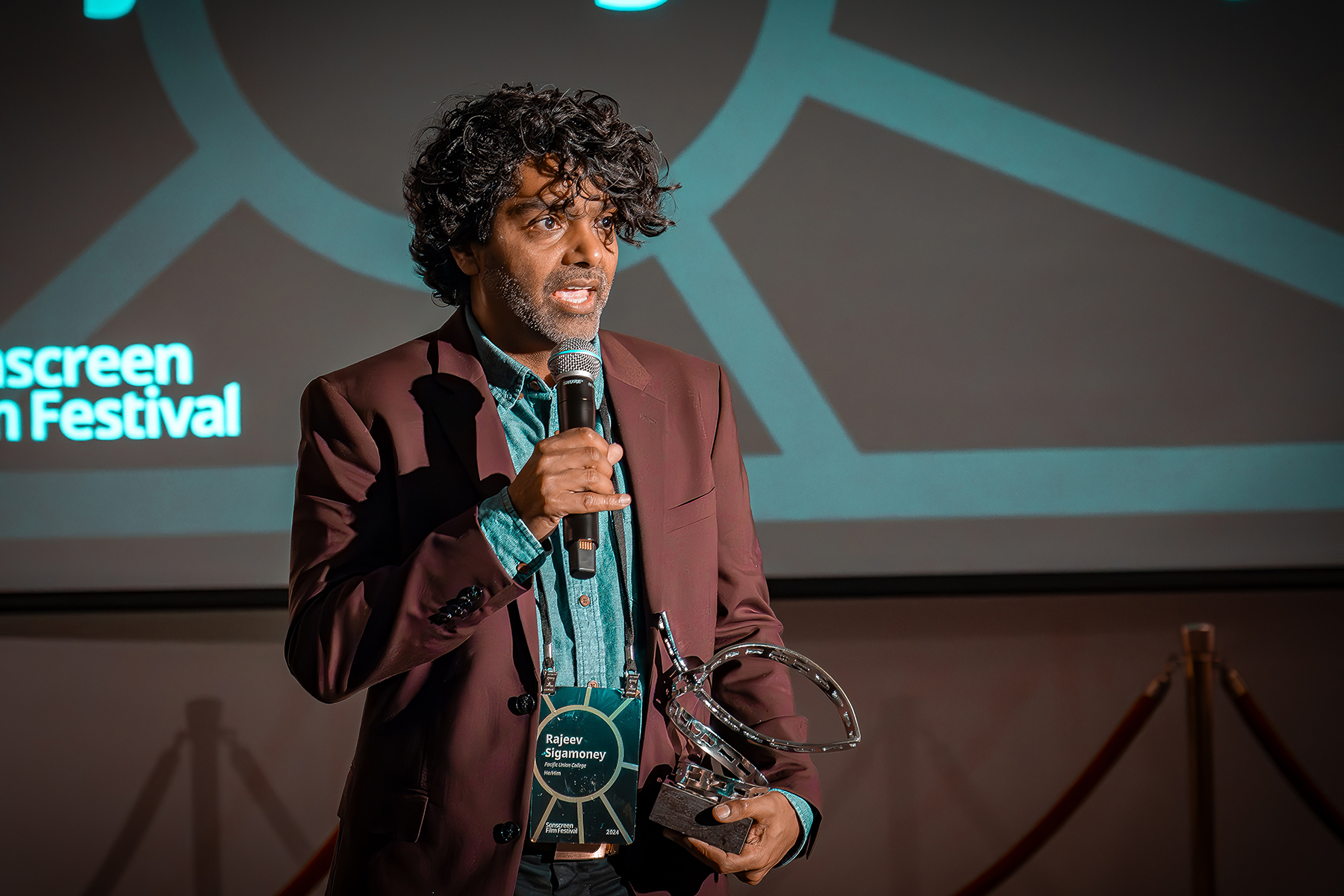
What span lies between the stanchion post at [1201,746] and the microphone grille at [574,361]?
2103 mm

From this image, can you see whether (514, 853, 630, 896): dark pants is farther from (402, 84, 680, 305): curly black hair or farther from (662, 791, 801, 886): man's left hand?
(402, 84, 680, 305): curly black hair

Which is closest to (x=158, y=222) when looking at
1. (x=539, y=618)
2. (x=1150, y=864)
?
(x=539, y=618)

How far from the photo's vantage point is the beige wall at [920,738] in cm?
315

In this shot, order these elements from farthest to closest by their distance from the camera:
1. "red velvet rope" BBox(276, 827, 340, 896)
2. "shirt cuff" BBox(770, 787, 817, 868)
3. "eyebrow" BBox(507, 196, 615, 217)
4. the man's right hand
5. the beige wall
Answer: the beige wall
"red velvet rope" BBox(276, 827, 340, 896)
"eyebrow" BBox(507, 196, 615, 217)
"shirt cuff" BBox(770, 787, 817, 868)
the man's right hand

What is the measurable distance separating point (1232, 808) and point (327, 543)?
315cm

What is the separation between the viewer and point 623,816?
1.21m

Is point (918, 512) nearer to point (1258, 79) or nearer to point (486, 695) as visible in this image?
point (1258, 79)

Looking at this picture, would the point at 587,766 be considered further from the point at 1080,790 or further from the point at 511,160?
the point at 1080,790

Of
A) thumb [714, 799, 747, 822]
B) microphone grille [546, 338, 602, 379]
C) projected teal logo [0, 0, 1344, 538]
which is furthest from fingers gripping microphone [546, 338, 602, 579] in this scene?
projected teal logo [0, 0, 1344, 538]

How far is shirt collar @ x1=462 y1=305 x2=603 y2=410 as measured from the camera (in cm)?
136

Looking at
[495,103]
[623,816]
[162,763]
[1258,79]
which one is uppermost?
[1258,79]

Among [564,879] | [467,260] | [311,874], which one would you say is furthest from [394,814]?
[311,874]

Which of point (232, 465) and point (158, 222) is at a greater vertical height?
point (158, 222)

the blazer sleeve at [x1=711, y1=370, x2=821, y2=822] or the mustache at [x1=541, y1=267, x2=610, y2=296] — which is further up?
the mustache at [x1=541, y1=267, x2=610, y2=296]
